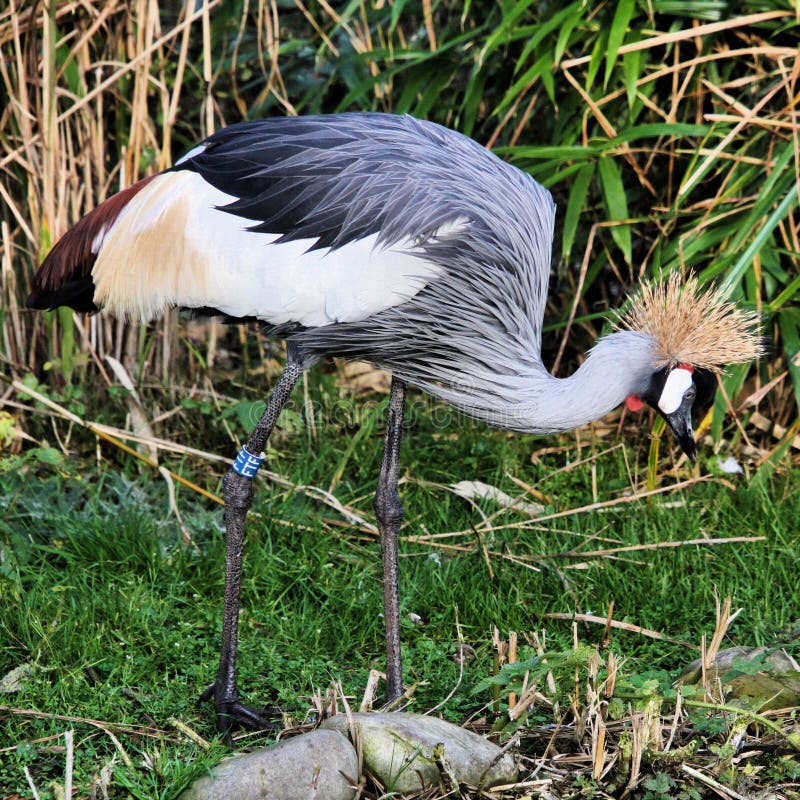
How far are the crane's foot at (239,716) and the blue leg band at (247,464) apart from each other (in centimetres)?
56

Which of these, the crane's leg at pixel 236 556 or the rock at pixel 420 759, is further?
the crane's leg at pixel 236 556

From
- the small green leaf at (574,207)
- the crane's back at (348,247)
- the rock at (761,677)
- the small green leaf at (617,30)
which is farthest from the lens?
the small green leaf at (574,207)

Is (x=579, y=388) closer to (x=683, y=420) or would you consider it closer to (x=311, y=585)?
(x=683, y=420)

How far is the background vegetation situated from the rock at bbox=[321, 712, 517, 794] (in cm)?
53

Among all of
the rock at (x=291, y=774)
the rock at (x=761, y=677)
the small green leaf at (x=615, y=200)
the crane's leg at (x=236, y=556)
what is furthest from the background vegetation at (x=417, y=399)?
the rock at (x=291, y=774)

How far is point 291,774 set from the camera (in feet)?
7.59

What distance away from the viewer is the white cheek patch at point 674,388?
2918 mm

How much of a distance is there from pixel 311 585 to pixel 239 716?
69 cm

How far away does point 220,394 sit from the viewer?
4.48 m

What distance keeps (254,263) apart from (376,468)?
1.38 metres

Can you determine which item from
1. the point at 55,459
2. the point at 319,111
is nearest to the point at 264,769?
the point at 55,459

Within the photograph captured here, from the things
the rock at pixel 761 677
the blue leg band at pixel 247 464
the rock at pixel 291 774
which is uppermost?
the blue leg band at pixel 247 464

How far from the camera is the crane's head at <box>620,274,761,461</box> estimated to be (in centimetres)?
288

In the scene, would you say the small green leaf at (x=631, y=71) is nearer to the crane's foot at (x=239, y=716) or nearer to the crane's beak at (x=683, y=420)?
the crane's beak at (x=683, y=420)
